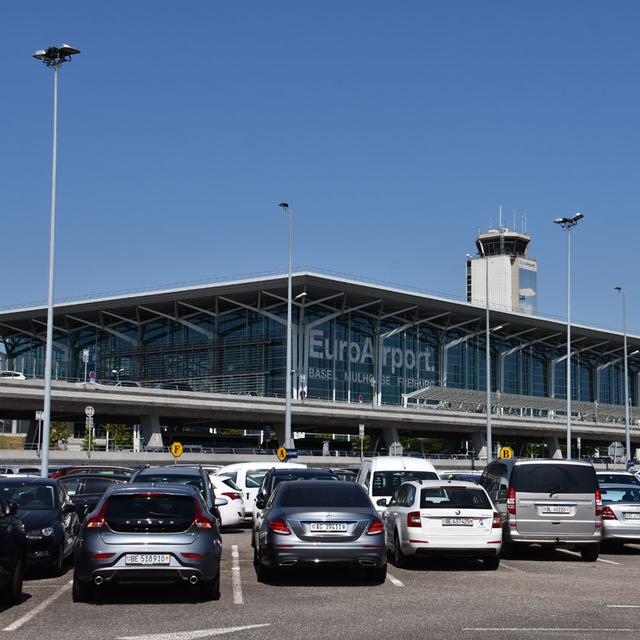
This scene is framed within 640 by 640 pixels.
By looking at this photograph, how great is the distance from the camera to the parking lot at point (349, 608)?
1073 centimetres

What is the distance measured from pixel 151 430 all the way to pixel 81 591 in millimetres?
61519

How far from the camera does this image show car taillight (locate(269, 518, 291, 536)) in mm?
14453

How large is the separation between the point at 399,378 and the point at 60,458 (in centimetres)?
4491

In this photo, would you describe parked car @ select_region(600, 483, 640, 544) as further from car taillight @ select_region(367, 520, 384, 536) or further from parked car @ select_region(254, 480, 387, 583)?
car taillight @ select_region(367, 520, 384, 536)

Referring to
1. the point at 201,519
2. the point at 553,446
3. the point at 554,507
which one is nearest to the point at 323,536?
the point at 201,519

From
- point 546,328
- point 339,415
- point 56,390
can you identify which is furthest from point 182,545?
point 546,328

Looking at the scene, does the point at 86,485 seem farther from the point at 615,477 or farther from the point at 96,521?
the point at 615,477

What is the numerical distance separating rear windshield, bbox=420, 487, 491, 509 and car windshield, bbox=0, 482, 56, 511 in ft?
19.5

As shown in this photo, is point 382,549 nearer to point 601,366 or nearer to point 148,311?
point 148,311

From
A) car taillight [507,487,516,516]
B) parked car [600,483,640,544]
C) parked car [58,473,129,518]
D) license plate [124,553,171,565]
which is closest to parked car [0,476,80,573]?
license plate [124,553,171,565]

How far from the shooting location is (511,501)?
19141mm

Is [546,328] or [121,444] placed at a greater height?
[546,328]

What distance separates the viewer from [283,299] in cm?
9000

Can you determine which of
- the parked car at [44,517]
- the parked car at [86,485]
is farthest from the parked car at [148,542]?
the parked car at [86,485]
